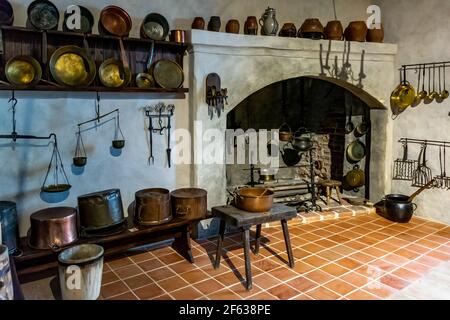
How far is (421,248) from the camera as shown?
3631 mm

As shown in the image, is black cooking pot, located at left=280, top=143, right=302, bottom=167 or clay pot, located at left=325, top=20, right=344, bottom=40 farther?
black cooking pot, located at left=280, top=143, right=302, bottom=167

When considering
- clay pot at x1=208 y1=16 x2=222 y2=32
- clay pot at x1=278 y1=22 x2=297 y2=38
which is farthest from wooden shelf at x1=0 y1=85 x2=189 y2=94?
clay pot at x1=278 y1=22 x2=297 y2=38

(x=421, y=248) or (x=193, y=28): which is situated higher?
(x=193, y=28)

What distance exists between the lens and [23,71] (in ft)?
9.59

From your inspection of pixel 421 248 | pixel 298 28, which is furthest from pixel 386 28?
pixel 421 248

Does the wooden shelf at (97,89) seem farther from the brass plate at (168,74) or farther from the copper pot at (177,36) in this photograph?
the copper pot at (177,36)

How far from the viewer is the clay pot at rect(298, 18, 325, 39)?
4.21 metres

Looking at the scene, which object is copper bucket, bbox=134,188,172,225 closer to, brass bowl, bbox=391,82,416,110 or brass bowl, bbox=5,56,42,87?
brass bowl, bbox=5,56,42,87

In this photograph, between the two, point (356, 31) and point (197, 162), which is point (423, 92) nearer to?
point (356, 31)

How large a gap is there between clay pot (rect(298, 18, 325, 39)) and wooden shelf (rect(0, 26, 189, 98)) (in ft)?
4.92

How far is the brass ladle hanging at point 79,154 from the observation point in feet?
10.5
